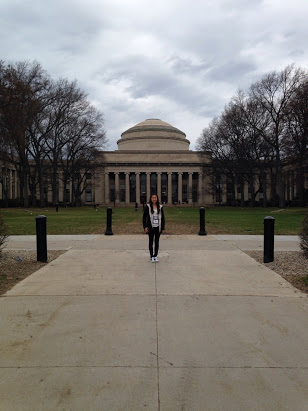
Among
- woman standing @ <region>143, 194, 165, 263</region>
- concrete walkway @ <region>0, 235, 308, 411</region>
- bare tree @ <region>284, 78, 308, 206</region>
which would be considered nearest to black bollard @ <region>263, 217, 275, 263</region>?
concrete walkway @ <region>0, 235, 308, 411</region>

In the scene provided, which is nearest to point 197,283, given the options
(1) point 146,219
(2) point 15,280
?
(1) point 146,219

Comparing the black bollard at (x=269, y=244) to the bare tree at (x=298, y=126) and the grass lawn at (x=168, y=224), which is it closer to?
the grass lawn at (x=168, y=224)

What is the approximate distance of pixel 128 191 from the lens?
288ft

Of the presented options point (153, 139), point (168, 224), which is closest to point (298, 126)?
point (168, 224)

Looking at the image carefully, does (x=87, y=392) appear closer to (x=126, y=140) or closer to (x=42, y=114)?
(x=42, y=114)

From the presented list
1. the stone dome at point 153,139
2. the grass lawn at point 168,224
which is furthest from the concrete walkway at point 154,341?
the stone dome at point 153,139

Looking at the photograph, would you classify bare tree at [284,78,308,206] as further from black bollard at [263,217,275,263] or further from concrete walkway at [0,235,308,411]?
concrete walkway at [0,235,308,411]

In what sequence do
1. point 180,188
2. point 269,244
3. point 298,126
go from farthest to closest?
1. point 180,188
2. point 298,126
3. point 269,244

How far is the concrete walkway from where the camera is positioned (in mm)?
2916

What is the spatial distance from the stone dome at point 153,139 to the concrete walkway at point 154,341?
85004 mm

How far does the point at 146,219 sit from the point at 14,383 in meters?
5.95

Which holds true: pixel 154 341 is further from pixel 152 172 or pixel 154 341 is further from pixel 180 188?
pixel 180 188

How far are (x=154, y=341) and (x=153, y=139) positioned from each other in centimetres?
8873

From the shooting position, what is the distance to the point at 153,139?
90875 mm
